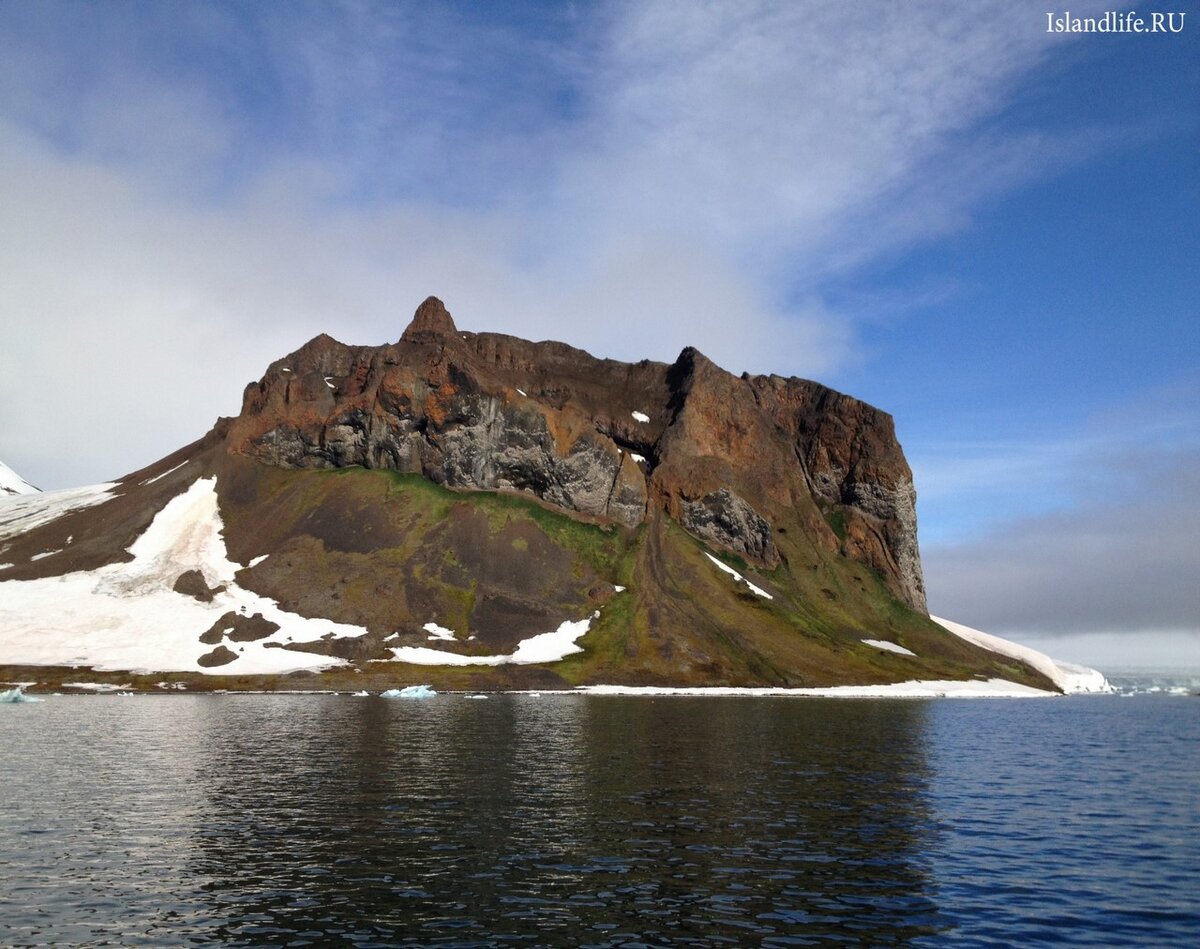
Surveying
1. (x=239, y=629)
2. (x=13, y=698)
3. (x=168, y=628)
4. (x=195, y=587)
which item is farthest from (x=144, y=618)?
(x=13, y=698)

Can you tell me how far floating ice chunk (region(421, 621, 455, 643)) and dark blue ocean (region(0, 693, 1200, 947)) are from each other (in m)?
94.5

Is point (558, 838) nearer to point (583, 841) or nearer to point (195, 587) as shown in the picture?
point (583, 841)

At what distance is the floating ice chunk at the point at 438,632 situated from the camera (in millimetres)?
173525

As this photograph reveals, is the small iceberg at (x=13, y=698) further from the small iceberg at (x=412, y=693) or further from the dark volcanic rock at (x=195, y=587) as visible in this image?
the dark volcanic rock at (x=195, y=587)

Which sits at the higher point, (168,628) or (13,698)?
(168,628)

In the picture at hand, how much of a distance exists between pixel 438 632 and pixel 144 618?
56.0 meters

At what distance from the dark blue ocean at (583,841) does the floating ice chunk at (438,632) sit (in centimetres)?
9454

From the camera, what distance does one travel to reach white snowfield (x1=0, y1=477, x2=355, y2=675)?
508 ft

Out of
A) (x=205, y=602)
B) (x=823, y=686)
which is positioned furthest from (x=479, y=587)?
(x=823, y=686)

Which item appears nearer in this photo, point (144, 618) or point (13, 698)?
point (13, 698)

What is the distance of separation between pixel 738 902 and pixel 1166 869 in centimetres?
1829

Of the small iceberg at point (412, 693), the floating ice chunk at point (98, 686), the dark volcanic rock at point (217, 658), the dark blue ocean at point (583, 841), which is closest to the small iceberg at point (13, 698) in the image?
the floating ice chunk at point (98, 686)

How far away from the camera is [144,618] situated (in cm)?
17000

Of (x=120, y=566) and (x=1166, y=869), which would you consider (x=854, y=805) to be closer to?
(x=1166, y=869)
